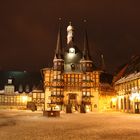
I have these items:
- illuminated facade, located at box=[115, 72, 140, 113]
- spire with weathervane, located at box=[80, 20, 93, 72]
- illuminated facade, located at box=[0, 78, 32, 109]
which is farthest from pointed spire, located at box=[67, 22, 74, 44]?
illuminated facade, located at box=[115, 72, 140, 113]

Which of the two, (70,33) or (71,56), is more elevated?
(70,33)

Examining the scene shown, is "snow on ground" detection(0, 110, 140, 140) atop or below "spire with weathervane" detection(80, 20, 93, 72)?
below

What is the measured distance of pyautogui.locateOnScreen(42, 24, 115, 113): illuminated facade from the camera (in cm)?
6469

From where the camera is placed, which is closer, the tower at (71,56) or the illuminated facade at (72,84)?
the illuminated facade at (72,84)

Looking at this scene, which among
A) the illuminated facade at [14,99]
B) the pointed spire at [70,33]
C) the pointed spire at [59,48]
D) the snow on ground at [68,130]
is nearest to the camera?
the snow on ground at [68,130]

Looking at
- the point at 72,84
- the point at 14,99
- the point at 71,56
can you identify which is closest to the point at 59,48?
the point at 71,56

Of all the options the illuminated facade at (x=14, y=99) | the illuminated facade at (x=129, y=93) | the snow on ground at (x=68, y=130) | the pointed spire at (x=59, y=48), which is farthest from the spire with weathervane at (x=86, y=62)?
the snow on ground at (x=68, y=130)

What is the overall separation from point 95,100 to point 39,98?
1629cm

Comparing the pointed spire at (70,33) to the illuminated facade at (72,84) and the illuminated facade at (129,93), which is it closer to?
the illuminated facade at (72,84)

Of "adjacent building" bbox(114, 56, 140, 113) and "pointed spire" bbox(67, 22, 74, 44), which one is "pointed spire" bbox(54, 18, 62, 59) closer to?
"pointed spire" bbox(67, 22, 74, 44)

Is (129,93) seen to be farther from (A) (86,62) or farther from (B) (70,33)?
(B) (70,33)

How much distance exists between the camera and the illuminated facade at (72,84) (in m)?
64.7

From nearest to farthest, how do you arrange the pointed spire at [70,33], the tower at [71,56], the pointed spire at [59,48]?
1. the tower at [71,56]
2. the pointed spire at [59,48]
3. the pointed spire at [70,33]

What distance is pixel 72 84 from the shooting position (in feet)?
217
